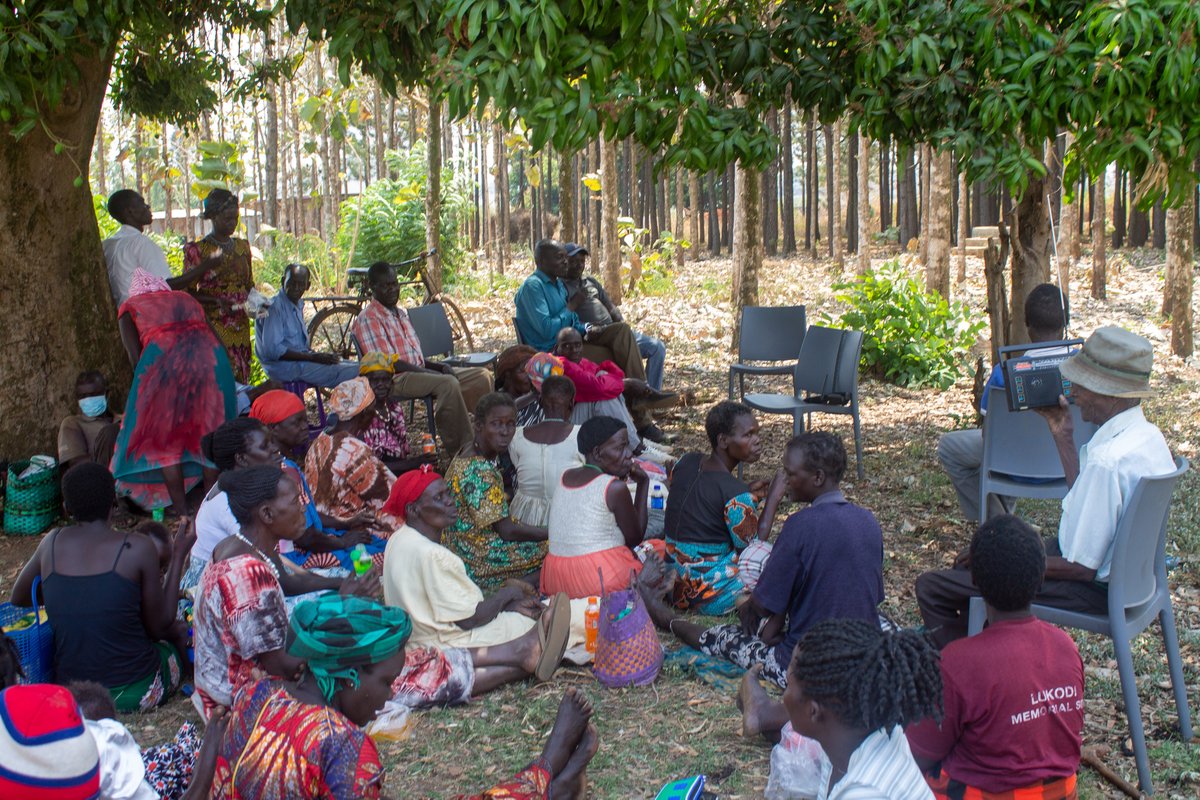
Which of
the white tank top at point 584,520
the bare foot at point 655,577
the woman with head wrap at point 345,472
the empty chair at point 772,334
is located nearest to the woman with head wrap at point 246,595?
the white tank top at point 584,520

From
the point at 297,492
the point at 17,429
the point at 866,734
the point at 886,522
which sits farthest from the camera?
the point at 17,429

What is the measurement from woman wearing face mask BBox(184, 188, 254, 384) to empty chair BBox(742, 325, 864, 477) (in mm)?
3624

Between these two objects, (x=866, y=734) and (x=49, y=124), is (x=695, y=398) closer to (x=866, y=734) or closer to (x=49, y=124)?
(x=49, y=124)

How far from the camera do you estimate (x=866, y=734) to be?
2494 mm

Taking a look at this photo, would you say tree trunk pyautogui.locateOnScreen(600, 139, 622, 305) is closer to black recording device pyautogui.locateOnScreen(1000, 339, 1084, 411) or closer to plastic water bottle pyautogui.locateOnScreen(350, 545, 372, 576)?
plastic water bottle pyautogui.locateOnScreen(350, 545, 372, 576)

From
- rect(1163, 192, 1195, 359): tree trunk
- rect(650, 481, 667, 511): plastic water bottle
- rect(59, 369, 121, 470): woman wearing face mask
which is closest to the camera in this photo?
rect(650, 481, 667, 511): plastic water bottle

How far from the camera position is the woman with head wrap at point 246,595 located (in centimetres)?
357

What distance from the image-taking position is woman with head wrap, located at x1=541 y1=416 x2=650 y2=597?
5.05 meters

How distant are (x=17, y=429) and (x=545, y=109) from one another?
4304mm

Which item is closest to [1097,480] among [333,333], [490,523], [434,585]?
[434,585]

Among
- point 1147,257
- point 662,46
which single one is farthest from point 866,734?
point 1147,257

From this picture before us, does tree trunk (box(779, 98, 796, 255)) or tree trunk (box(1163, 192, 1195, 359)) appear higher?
tree trunk (box(779, 98, 796, 255))

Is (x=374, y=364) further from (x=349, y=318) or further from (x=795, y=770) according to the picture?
(x=349, y=318)

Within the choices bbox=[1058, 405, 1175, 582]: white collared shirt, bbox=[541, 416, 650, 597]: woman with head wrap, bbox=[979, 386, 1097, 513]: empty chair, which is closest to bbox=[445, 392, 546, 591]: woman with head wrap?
bbox=[541, 416, 650, 597]: woman with head wrap
